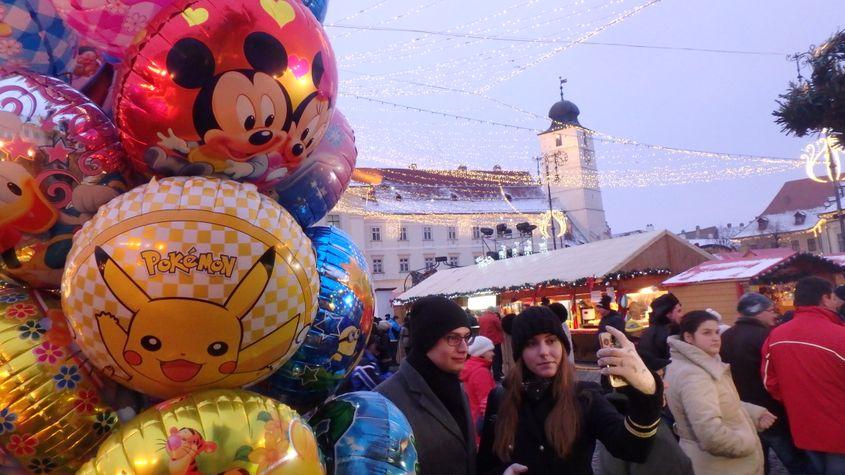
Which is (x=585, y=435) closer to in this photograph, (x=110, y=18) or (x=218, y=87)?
(x=218, y=87)

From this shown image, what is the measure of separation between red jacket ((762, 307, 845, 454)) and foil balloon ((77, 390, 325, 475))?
3044 millimetres

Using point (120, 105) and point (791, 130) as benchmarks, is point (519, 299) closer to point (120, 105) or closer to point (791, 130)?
point (791, 130)

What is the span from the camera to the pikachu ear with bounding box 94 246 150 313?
139cm

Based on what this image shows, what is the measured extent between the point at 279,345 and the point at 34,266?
0.75 m

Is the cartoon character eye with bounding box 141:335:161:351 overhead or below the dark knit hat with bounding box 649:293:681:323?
overhead

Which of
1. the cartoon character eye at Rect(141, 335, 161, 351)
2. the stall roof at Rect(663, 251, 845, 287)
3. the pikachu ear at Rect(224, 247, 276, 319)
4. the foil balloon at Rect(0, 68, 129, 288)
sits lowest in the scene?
the stall roof at Rect(663, 251, 845, 287)

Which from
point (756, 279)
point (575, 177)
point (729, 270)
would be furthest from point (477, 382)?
point (575, 177)

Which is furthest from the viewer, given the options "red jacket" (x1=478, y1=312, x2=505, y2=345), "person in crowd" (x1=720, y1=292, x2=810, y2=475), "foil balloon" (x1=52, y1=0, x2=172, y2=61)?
"red jacket" (x1=478, y1=312, x2=505, y2=345)

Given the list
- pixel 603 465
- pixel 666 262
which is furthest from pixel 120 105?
pixel 666 262

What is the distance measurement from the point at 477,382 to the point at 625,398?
7.04ft

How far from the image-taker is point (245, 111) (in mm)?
1581

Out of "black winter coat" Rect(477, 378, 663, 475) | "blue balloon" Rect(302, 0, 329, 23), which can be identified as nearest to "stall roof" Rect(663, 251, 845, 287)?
"black winter coat" Rect(477, 378, 663, 475)

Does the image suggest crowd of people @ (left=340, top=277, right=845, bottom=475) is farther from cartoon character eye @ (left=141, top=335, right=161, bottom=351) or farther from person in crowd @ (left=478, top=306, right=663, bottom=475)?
cartoon character eye @ (left=141, top=335, right=161, bottom=351)

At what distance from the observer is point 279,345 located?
1.57 m
